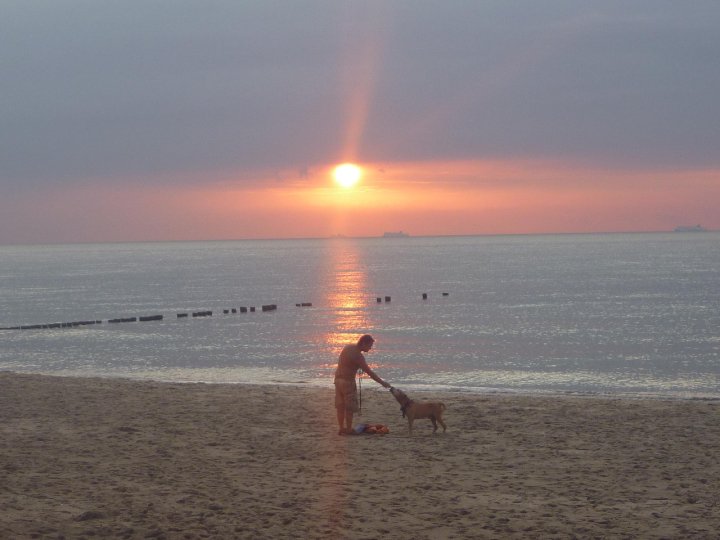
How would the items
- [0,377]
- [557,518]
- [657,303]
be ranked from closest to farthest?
1. [557,518]
2. [0,377]
3. [657,303]

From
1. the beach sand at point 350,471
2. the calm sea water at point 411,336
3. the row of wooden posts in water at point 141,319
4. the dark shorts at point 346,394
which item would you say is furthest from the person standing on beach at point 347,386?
the row of wooden posts in water at point 141,319

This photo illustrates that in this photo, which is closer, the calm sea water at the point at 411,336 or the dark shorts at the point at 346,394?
the dark shorts at the point at 346,394

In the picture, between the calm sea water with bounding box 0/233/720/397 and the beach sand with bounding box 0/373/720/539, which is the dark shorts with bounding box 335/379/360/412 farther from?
the calm sea water with bounding box 0/233/720/397

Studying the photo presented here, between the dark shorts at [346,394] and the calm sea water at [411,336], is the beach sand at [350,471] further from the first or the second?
the calm sea water at [411,336]

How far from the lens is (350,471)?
1281 cm

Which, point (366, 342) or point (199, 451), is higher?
point (366, 342)

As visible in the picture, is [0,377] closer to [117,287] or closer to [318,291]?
[318,291]

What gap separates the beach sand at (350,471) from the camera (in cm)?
1005

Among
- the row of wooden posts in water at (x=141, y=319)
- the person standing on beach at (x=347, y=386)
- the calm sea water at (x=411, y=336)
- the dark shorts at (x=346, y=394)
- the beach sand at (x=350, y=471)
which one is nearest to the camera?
the beach sand at (x=350, y=471)

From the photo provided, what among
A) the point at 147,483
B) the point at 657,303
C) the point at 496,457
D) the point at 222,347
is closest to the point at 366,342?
the point at 496,457

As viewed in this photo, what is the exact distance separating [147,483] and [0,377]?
50.0 ft

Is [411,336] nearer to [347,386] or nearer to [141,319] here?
[141,319]

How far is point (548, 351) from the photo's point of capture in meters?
41.9

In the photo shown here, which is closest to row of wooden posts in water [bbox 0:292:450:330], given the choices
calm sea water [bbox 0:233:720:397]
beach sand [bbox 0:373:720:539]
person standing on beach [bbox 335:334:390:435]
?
calm sea water [bbox 0:233:720:397]
